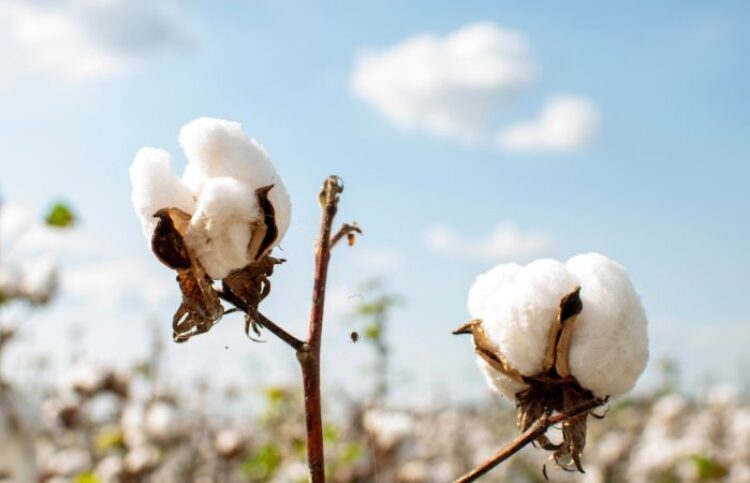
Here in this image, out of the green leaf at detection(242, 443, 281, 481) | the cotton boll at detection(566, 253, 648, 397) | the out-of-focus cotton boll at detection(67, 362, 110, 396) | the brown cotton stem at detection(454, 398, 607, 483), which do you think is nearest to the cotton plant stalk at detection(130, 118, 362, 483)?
the brown cotton stem at detection(454, 398, 607, 483)

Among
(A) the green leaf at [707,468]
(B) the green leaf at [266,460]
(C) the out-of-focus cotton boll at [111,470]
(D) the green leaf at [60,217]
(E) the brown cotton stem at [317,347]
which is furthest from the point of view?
(A) the green leaf at [707,468]

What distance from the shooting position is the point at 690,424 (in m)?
11.9

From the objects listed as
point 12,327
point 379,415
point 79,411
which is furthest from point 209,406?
point 12,327

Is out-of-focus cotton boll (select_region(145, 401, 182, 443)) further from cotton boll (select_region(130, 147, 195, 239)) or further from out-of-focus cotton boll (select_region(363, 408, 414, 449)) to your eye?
cotton boll (select_region(130, 147, 195, 239))

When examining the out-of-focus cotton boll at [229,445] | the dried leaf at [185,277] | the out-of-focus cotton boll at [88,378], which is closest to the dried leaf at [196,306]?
the dried leaf at [185,277]

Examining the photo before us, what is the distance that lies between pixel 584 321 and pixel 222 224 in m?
0.53

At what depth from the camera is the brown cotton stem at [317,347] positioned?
Answer: 114 centimetres

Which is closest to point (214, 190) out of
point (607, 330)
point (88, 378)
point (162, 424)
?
point (607, 330)

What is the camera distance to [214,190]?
3.88 ft

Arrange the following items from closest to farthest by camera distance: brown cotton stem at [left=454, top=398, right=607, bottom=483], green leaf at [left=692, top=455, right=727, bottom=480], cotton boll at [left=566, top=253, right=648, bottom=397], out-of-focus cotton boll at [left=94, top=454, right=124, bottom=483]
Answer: brown cotton stem at [left=454, top=398, right=607, bottom=483] < cotton boll at [left=566, top=253, right=648, bottom=397] < out-of-focus cotton boll at [left=94, top=454, right=124, bottom=483] < green leaf at [left=692, top=455, right=727, bottom=480]

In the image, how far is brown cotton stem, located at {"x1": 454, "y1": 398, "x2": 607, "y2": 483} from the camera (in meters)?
1.24

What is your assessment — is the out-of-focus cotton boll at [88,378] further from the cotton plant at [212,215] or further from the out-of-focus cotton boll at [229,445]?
the cotton plant at [212,215]

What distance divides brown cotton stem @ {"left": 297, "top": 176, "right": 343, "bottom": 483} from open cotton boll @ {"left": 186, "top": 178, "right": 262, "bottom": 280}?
9 centimetres

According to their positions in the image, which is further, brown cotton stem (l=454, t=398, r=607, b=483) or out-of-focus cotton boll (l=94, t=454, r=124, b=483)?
out-of-focus cotton boll (l=94, t=454, r=124, b=483)
